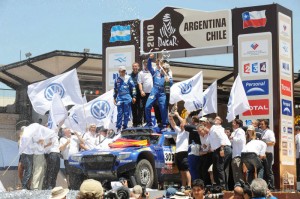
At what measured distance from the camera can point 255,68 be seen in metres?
23.0

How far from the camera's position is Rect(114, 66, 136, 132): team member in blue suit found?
729 inches

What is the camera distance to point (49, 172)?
56.7 ft

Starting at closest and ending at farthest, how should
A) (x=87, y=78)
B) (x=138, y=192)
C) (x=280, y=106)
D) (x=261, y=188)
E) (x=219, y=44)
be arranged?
(x=261, y=188) < (x=138, y=192) < (x=280, y=106) < (x=219, y=44) < (x=87, y=78)

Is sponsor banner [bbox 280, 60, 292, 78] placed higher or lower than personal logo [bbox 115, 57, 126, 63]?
lower

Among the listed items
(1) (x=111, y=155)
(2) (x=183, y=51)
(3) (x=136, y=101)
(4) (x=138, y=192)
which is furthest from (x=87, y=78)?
(4) (x=138, y=192)

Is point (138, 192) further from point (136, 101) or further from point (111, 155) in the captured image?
point (136, 101)

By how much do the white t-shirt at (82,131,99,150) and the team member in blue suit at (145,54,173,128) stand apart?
4.10 ft

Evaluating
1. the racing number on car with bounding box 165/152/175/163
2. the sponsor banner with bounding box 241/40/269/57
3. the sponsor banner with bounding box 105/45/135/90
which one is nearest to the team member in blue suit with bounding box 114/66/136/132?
the racing number on car with bounding box 165/152/175/163

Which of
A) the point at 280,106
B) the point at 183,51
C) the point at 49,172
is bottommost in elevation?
the point at 49,172

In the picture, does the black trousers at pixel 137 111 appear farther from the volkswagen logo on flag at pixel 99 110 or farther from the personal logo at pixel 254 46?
the personal logo at pixel 254 46

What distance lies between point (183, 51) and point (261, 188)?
15.7 metres

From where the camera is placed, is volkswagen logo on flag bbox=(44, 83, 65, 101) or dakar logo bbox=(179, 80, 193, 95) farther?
dakar logo bbox=(179, 80, 193, 95)

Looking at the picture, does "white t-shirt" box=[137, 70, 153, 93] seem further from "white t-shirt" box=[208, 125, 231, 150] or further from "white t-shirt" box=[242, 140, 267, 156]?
"white t-shirt" box=[242, 140, 267, 156]

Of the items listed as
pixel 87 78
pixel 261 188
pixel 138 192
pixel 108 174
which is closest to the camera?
pixel 261 188
